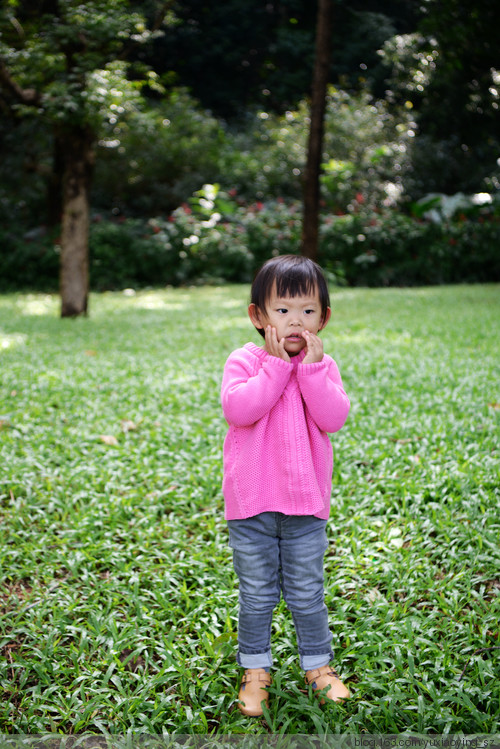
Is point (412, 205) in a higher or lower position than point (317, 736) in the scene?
higher

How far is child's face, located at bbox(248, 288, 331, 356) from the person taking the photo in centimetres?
163

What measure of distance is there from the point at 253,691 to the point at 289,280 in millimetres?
1136

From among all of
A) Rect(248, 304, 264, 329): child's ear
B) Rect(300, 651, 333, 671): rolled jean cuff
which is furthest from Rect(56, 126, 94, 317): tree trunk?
Rect(300, 651, 333, 671): rolled jean cuff

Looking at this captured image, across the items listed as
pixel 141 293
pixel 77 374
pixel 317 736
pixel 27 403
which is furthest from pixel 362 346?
pixel 141 293

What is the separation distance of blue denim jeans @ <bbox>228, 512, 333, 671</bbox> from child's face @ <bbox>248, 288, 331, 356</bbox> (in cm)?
48

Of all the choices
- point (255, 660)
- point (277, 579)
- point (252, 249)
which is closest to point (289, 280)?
point (277, 579)

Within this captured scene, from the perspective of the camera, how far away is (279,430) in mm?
1668

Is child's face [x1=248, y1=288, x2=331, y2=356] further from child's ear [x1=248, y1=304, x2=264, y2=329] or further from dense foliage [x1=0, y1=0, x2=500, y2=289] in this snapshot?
dense foliage [x1=0, y1=0, x2=500, y2=289]

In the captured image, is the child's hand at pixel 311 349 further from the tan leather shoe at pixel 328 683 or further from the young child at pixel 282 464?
the tan leather shoe at pixel 328 683

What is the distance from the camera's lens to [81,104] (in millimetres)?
6863

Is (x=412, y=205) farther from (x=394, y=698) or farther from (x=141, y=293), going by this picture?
(x=394, y=698)

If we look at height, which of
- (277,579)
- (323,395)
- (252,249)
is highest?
(252,249)

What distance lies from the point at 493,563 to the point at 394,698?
795mm

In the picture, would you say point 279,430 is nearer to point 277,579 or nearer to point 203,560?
point 277,579
